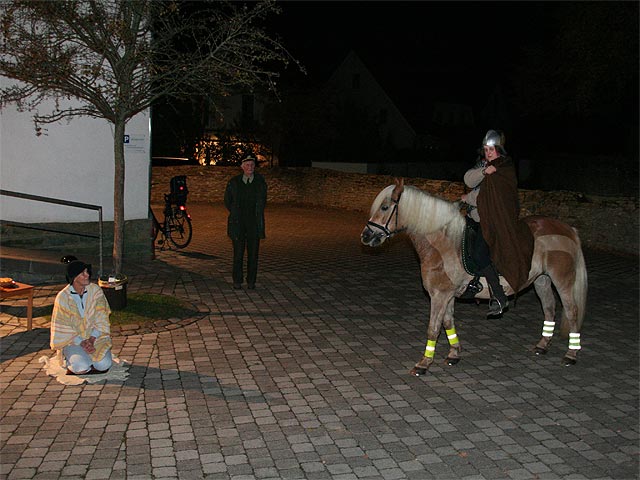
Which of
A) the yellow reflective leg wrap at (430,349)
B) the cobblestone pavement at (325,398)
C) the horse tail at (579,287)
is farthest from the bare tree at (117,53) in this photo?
the horse tail at (579,287)

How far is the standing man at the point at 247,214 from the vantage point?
12.0 m

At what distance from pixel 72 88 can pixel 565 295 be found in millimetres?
6793

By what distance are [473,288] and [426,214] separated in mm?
1047

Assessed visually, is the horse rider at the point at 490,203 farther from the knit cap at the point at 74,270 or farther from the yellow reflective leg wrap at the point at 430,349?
the knit cap at the point at 74,270

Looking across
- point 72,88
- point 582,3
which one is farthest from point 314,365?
point 582,3

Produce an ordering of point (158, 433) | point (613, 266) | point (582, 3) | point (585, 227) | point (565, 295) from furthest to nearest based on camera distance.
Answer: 1. point (582, 3)
2. point (585, 227)
3. point (613, 266)
4. point (565, 295)
5. point (158, 433)

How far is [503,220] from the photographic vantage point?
7.80 meters

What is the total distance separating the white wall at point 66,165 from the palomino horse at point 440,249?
772 centimetres

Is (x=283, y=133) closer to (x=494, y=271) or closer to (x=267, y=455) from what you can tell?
(x=494, y=271)

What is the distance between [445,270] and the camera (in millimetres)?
7969

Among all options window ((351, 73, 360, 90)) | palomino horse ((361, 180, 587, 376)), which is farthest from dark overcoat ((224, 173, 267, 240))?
window ((351, 73, 360, 90))

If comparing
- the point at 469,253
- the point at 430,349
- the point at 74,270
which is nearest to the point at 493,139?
the point at 469,253

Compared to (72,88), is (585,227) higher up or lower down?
lower down

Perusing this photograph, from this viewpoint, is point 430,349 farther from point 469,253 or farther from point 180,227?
point 180,227
